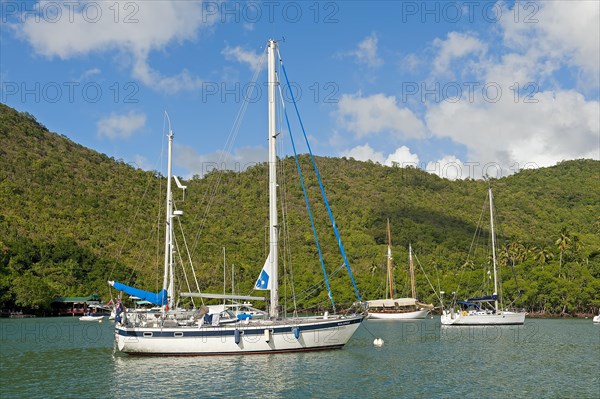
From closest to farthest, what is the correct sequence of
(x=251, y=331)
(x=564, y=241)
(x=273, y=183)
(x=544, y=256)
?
1. (x=251, y=331)
2. (x=273, y=183)
3. (x=564, y=241)
4. (x=544, y=256)

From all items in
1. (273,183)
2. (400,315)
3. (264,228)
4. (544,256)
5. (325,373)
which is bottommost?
(400,315)

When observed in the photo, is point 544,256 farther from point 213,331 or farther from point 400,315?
point 213,331

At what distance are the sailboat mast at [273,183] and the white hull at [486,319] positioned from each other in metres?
37.6

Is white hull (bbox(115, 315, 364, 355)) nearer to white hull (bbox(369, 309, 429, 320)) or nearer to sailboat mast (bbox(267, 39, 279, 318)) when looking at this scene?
sailboat mast (bbox(267, 39, 279, 318))

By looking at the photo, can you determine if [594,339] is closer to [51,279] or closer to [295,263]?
[295,263]

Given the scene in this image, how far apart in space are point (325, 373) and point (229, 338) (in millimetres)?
7210

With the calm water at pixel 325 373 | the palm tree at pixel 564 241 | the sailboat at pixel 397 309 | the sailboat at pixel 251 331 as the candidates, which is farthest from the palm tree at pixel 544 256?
the sailboat at pixel 251 331

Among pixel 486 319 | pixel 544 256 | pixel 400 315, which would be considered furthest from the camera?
pixel 544 256

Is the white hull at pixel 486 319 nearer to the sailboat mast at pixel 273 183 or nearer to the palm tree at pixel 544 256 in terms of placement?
the palm tree at pixel 544 256

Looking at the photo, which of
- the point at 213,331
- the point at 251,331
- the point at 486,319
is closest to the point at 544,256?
the point at 486,319

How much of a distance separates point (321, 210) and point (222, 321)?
118081 millimetres

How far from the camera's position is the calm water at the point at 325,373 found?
25906 mm

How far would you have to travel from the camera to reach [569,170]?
175125mm

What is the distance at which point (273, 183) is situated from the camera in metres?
35.6
